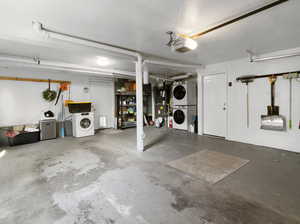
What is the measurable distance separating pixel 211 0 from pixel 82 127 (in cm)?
512

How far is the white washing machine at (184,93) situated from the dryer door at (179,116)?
13.2 inches

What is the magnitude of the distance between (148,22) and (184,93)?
3924 mm

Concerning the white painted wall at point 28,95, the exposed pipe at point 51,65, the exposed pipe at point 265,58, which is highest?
the exposed pipe at point 51,65

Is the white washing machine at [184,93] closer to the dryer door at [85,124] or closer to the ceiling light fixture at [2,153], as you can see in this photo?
the dryer door at [85,124]

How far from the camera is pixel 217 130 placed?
4.81 m

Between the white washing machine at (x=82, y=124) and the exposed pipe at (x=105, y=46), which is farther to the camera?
the white washing machine at (x=82, y=124)

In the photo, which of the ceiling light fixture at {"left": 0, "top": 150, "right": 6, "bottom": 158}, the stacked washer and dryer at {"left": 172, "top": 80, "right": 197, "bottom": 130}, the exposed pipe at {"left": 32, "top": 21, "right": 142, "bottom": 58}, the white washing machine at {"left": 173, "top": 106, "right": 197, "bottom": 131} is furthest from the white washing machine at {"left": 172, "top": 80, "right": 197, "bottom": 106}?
the ceiling light fixture at {"left": 0, "top": 150, "right": 6, "bottom": 158}

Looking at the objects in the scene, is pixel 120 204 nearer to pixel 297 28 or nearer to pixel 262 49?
pixel 297 28

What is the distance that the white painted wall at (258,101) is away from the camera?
132 inches

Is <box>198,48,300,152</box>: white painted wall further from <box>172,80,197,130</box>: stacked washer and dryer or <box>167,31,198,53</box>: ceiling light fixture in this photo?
<box>167,31,198,53</box>: ceiling light fixture

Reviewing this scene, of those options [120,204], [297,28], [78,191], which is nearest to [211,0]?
[297,28]

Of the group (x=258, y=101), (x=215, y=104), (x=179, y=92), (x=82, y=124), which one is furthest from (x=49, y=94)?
(x=258, y=101)

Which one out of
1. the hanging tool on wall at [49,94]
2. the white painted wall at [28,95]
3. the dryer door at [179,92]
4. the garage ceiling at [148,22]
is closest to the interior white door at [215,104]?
the dryer door at [179,92]

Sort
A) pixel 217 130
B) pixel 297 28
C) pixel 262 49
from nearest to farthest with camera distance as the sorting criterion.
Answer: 1. pixel 297 28
2. pixel 262 49
3. pixel 217 130
